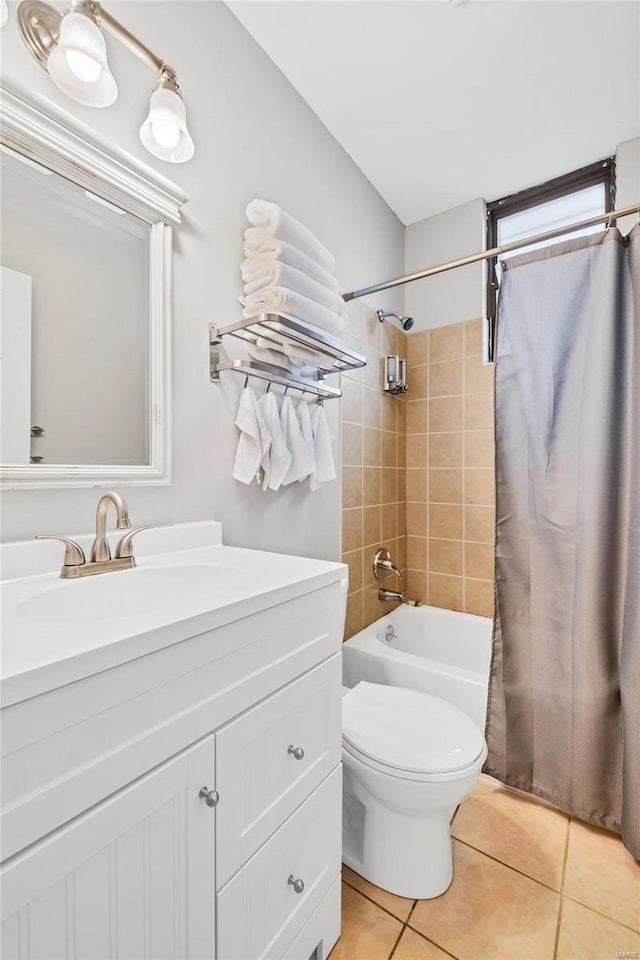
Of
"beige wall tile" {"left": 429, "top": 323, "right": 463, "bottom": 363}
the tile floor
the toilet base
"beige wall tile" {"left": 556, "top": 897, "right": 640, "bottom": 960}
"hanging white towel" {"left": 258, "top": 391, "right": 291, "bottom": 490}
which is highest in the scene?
"beige wall tile" {"left": 429, "top": 323, "right": 463, "bottom": 363}

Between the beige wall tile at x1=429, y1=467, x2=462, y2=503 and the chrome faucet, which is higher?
the beige wall tile at x1=429, y1=467, x2=462, y2=503

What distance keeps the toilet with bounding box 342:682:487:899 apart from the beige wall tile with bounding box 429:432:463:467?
1.35 metres

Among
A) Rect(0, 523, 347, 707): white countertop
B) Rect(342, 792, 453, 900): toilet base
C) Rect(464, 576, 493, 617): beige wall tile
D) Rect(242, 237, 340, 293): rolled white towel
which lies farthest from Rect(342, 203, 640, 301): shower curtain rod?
Rect(342, 792, 453, 900): toilet base

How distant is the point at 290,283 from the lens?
4.31 ft

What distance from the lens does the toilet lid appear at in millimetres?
1118

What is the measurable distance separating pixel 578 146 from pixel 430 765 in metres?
2.53

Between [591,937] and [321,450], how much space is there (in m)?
1.49

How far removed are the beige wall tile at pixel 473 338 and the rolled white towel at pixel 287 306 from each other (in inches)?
44.9

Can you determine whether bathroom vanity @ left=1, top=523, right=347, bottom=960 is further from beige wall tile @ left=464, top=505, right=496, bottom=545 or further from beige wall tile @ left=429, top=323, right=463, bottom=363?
beige wall tile @ left=429, top=323, right=463, bottom=363

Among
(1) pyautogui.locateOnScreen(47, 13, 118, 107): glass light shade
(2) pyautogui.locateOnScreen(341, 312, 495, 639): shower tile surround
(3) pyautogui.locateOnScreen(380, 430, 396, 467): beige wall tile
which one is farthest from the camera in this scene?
(3) pyautogui.locateOnScreen(380, 430, 396, 467): beige wall tile

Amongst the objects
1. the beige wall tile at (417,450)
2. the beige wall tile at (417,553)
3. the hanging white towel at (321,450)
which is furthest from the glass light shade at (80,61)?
the beige wall tile at (417,553)

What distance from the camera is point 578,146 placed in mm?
1914

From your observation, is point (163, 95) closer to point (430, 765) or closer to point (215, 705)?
point (215, 705)

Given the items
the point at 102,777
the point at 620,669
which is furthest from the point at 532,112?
the point at 102,777
